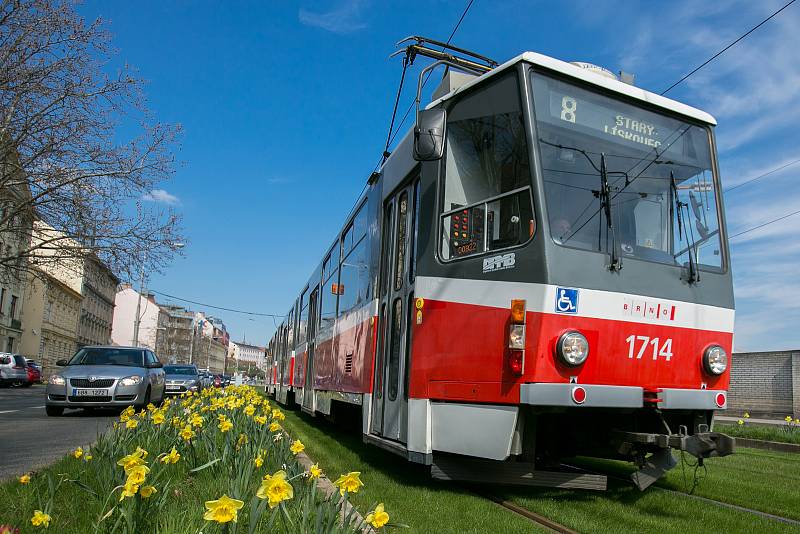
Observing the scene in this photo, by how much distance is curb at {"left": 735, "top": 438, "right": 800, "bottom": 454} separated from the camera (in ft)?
40.8

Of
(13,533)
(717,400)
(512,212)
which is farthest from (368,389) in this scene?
(13,533)

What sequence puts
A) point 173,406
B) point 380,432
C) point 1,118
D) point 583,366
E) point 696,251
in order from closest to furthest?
point 583,366
point 696,251
point 380,432
point 173,406
point 1,118

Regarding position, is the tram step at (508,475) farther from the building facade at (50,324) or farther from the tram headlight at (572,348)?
the building facade at (50,324)

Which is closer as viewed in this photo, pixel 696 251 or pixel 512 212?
pixel 512 212

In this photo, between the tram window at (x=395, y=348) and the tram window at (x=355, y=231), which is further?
the tram window at (x=355, y=231)

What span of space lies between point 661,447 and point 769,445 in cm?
916

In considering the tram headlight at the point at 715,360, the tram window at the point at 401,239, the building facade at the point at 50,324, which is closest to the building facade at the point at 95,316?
the building facade at the point at 50,324

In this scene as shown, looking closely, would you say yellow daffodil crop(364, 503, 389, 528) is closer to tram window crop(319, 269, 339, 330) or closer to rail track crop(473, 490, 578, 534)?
rail track crop(473, 490, 578, 534)

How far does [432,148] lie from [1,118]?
17.1 meters

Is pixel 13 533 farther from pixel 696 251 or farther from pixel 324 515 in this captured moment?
pixel 696 251

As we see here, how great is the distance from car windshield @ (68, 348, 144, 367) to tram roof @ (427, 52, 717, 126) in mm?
11466

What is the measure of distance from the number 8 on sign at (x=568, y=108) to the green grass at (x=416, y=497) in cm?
328

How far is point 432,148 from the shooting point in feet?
18.8

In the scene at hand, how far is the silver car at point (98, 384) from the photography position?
13719 mm
